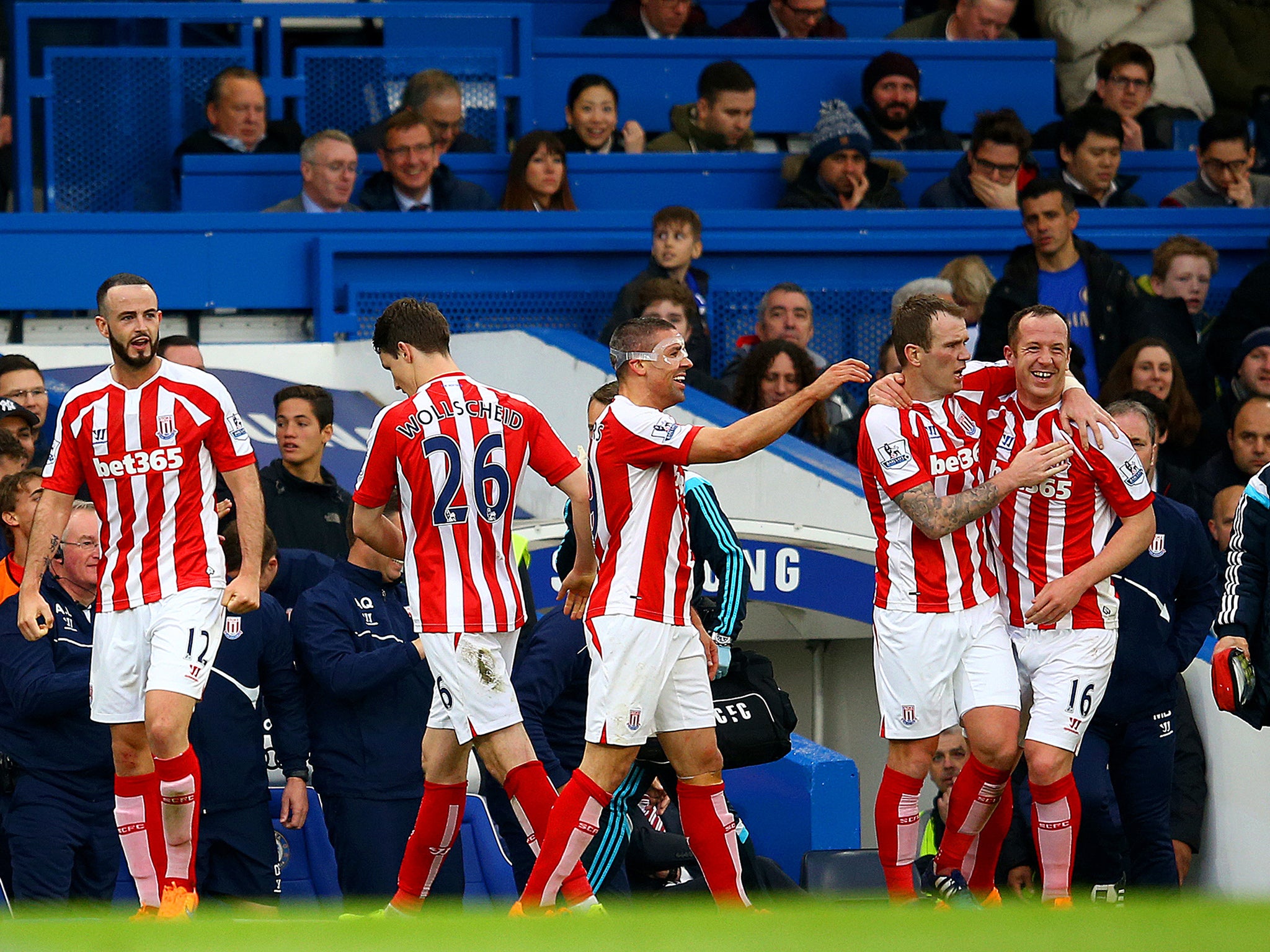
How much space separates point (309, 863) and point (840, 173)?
18.0 feet

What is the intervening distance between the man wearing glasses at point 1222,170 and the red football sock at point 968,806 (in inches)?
232

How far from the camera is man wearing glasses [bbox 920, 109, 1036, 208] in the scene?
10367 mm

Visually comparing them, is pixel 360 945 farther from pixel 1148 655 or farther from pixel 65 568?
pixel 1148 655

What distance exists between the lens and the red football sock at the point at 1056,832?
5.62 m

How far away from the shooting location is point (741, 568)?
19.0 ft

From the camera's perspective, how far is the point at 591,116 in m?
10.6

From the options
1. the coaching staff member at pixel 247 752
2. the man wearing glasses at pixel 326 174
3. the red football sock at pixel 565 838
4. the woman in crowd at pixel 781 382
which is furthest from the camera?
the man wearing glasses at pixel 326 174

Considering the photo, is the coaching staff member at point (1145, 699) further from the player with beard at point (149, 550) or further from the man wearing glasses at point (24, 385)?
the man wearing glasses at point (24, 385)

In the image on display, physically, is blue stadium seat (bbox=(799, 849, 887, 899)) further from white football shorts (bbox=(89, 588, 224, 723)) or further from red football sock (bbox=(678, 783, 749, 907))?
white football shorts (bbox=(89, 588, 224, 723))

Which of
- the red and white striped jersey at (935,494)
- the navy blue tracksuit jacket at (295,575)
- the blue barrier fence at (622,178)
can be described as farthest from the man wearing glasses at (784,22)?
the red and white striped jersey at (935,494)

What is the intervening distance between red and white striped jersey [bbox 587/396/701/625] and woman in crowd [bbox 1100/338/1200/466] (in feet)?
11.5

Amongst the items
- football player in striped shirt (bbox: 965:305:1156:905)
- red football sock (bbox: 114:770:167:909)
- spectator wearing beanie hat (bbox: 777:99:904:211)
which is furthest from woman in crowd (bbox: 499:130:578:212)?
red football sock (bbox: 114:770:167:909)

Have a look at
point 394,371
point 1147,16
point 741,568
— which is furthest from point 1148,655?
point 1147,16

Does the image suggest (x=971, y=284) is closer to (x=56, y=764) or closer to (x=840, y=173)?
(x=840, y=173)
